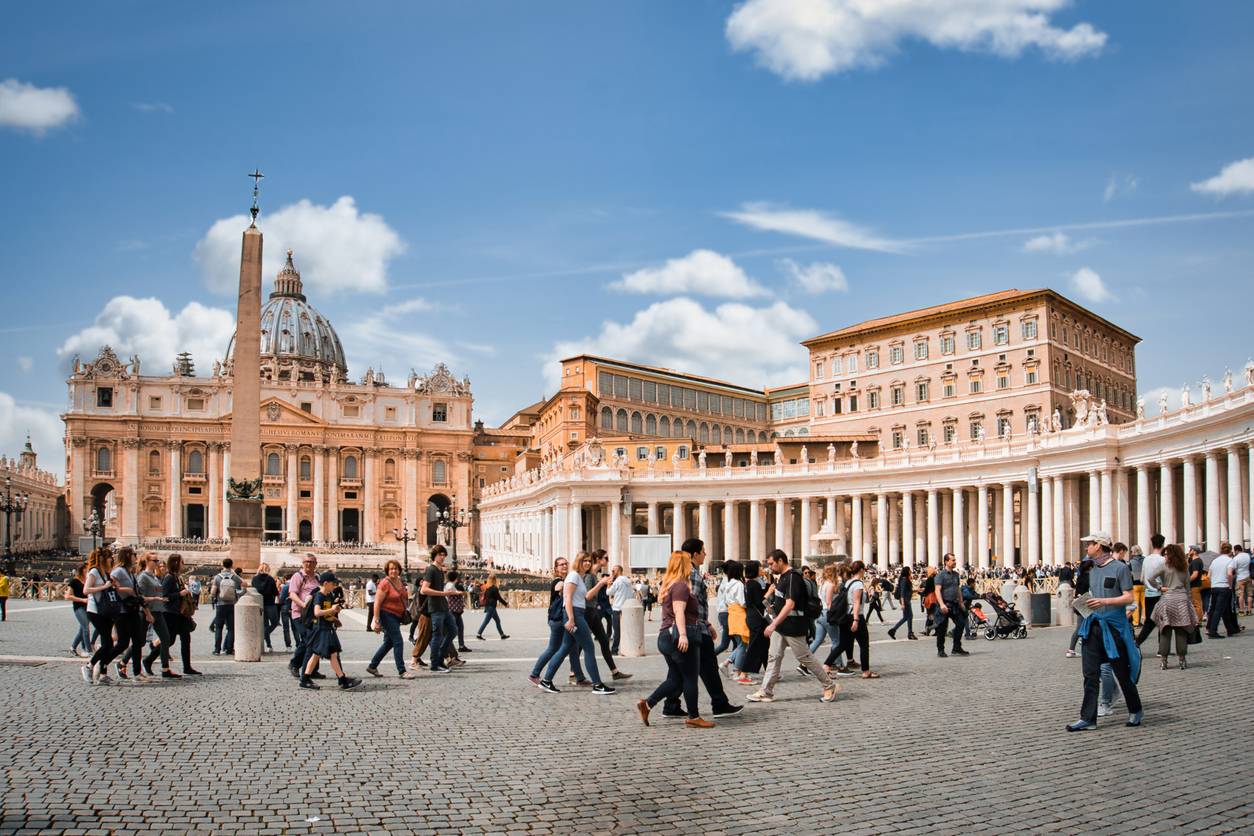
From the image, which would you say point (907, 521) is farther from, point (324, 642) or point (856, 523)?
point (324, 642)

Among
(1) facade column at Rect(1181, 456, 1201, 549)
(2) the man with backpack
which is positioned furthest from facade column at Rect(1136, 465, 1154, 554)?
(2) the man with backpack

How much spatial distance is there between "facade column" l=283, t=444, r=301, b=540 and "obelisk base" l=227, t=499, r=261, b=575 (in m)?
82.9

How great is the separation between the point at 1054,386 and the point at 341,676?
64340mm

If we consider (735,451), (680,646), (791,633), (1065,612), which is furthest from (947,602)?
(735,451)

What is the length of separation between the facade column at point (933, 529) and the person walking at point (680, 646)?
5169 centimetres

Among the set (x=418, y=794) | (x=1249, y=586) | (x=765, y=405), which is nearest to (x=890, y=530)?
(x=1249, y=586)

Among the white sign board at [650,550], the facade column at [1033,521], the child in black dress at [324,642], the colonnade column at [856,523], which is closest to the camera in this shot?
the child in black dress at [324,642]

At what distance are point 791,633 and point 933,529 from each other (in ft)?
165

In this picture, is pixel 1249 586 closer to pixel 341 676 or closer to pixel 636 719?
pixel 636 719

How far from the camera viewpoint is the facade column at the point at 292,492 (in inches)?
4582

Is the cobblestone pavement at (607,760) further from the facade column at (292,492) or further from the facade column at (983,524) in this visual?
the facade column at (292,492)

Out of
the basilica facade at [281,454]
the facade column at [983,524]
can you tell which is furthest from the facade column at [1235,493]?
the basilica facade at [281,454]

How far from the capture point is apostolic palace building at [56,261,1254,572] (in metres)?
51.0

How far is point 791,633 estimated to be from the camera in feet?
41.9
